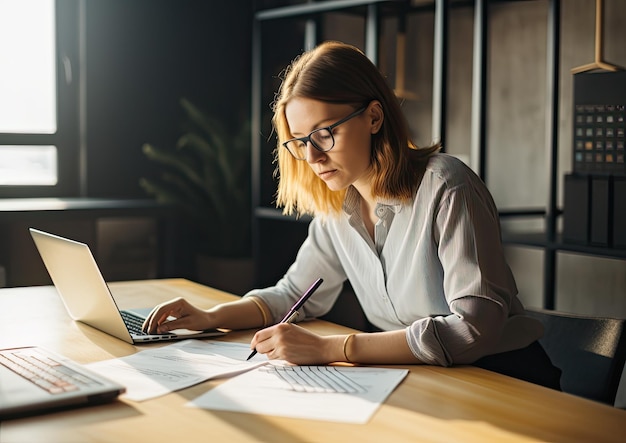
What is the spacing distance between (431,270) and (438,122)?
1.49 meters

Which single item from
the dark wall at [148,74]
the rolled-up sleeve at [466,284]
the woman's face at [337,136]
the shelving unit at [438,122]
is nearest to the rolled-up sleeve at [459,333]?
the rolled-up sleeve at [466,284]

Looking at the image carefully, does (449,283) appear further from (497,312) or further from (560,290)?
(560,290)

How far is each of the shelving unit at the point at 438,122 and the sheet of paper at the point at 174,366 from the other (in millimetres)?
1489

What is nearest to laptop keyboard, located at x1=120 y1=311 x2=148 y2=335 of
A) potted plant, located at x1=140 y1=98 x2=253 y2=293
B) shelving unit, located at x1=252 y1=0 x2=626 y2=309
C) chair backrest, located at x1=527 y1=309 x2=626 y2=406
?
chair backrest, located at x1=527 y1=309 x2=626 y2=406

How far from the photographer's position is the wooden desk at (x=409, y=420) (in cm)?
110

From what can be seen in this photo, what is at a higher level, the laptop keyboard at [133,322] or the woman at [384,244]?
the woman at [384,244]

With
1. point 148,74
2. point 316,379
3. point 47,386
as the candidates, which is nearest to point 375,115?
point 316,379

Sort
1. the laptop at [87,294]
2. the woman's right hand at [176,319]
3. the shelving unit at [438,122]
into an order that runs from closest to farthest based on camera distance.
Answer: the laptop at [87,294], the woman's right hand at [176,319], the shelving unit at [438,122]

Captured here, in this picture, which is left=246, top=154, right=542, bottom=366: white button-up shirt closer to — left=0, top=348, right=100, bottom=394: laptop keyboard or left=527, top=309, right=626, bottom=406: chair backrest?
left=527, top=309, right=626, bottom=406: chair backrest

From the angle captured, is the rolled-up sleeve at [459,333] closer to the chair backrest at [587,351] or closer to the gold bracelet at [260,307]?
the chair backrest at [587,351]

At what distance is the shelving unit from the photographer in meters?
2.80

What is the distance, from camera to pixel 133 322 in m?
1.81

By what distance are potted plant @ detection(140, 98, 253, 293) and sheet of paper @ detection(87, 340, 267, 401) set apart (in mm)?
2629

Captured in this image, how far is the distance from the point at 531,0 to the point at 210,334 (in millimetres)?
2437
